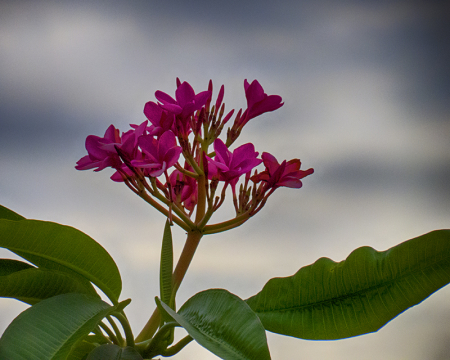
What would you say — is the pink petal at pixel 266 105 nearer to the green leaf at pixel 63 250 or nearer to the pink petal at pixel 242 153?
the pink petal at pixel 242 153

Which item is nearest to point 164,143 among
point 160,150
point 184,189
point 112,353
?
point 160,150

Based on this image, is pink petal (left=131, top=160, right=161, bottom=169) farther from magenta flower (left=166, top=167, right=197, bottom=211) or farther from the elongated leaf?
the elongated leaf

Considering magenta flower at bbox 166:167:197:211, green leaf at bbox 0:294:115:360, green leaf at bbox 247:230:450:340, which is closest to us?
green leaf at bbox 0:294:115:360

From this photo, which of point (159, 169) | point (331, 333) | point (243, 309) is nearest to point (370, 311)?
point (331, 333)

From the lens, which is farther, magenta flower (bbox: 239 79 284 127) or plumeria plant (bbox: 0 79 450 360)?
magenta flower (bbox: 239 79 284 127)

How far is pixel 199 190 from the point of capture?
20.4 inches

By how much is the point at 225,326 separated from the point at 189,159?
201 millimetres

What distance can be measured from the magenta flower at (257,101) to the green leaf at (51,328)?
0.30 m

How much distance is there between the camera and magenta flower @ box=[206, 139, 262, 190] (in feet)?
1.46

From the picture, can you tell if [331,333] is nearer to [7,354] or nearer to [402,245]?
[402,245]

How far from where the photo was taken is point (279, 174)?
18.7 inches

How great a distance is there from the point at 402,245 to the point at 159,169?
27 cm

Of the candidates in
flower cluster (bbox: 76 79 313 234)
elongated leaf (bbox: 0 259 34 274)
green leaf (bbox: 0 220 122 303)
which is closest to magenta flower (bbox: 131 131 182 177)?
flower cluster (bbox: 76 79 313 234)

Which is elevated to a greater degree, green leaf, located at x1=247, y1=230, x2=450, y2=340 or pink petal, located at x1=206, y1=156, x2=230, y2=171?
pink petal, located at x1=206, y1=156, x2=230, y2=171
